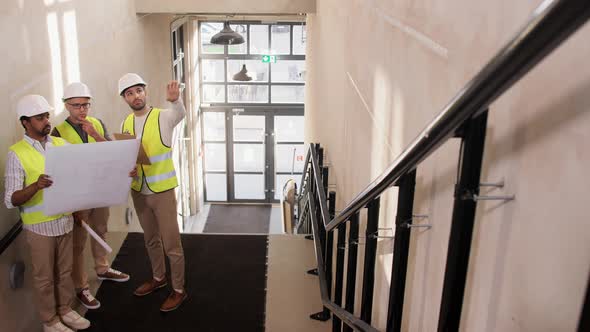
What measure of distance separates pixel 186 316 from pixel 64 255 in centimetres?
96

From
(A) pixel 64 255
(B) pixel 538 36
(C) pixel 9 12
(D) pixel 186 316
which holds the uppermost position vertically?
(C) pixel 9 12

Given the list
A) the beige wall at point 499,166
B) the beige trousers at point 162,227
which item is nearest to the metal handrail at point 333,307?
the beige wall at point 499,166

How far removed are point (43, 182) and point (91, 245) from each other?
46.7 inches

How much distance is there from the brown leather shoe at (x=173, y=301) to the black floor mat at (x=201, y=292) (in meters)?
0.03

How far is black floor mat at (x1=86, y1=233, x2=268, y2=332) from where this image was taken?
149 inches

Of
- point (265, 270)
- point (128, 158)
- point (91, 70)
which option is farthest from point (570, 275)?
point (91, 70)

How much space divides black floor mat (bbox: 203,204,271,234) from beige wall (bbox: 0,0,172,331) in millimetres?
5062

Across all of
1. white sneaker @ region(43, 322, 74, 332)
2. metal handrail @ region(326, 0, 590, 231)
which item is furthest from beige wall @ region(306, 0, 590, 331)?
white sneaker @ region(43, 322, 74, 332)

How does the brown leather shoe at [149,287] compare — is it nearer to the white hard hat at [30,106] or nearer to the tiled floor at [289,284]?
the tiled floor at [289,284]

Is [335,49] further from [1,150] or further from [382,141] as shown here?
[1,150]

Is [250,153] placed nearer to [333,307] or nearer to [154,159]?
[154,159]

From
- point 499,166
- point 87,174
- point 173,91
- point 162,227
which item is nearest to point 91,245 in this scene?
point 162,227

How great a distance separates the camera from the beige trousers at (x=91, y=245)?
12.1ft

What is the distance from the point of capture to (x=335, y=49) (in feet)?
15.1
